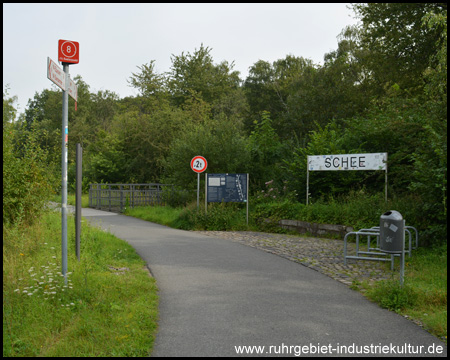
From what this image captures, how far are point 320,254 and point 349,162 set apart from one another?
4.80 metres

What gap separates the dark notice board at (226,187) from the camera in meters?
16.5

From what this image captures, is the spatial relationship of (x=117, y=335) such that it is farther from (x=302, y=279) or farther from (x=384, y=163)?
(x=384, y=163)

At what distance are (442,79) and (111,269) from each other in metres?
8.15

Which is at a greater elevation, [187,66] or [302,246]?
[187,66]

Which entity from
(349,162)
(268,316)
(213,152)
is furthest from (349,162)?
(268,316)

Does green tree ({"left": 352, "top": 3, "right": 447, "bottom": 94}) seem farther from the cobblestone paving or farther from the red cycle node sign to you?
the red cycle node sign

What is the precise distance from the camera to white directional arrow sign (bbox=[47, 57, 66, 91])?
219 inches

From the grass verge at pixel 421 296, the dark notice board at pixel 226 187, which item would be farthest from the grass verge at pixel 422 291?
the dark notice board at pixel 226 187

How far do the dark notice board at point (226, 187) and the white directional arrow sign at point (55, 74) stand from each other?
10.8m

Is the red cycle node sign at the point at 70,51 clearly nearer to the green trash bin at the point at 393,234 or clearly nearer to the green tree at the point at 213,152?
the green trash bin at the point at 393,234

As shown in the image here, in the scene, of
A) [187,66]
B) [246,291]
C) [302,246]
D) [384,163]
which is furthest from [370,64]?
[187,66]

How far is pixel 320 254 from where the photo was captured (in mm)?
10297

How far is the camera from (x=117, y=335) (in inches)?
185

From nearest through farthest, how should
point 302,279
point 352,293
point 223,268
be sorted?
point 352,293 → point 302,279 → point 223,268
